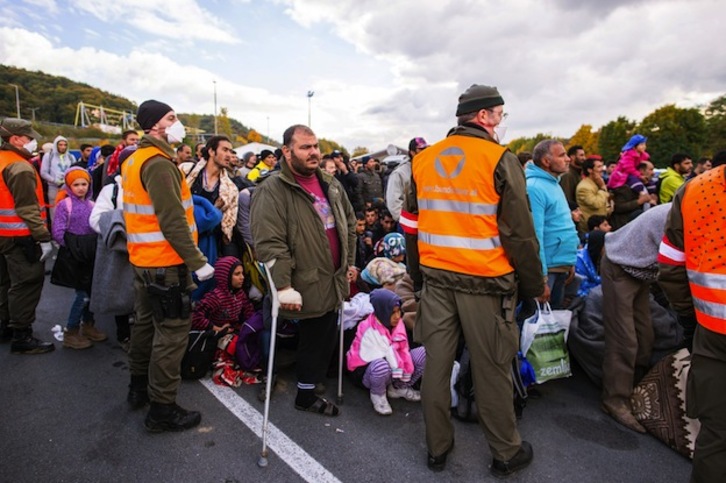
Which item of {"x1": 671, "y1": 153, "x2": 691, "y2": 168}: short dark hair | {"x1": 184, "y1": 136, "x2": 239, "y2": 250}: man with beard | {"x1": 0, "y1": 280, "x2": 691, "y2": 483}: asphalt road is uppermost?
{"x1": 671, "y1": 153, "x2": 691, "y2": 168}: short dark hair

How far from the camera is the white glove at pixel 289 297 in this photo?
8.89 feet

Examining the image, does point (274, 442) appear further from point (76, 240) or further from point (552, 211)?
point (76, 240)

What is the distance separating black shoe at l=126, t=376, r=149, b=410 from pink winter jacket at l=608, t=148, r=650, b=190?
6.62m

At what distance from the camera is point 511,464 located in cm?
247

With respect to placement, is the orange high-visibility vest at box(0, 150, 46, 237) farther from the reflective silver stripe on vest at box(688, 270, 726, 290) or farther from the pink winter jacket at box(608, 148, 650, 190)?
the pink winter jacket at box(608, 148, 650, 190)

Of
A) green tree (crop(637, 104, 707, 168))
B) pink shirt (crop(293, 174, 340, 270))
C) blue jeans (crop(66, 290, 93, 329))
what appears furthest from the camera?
green tree (crop(637, 104, 707, 168))

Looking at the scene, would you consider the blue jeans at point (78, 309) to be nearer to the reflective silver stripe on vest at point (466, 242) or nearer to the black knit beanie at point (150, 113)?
the black knit beanie at point (150, 113)

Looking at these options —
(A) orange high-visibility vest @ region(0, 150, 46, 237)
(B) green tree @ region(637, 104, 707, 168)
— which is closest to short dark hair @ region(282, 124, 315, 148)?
(A) orange high-visibility vest @ region(0, 150, 46, 237)

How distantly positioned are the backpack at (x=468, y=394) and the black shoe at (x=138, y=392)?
2.33 m

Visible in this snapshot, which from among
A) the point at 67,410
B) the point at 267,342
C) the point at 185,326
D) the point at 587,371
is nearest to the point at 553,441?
the point at 587,371

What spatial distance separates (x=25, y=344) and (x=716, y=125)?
5887cm

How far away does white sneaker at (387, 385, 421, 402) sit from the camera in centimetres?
339

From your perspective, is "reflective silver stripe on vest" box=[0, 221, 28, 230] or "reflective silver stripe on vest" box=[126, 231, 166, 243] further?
"reflective silver stripe on vest" box=[0, 221, 28, 230]

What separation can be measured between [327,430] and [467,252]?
162 cm
